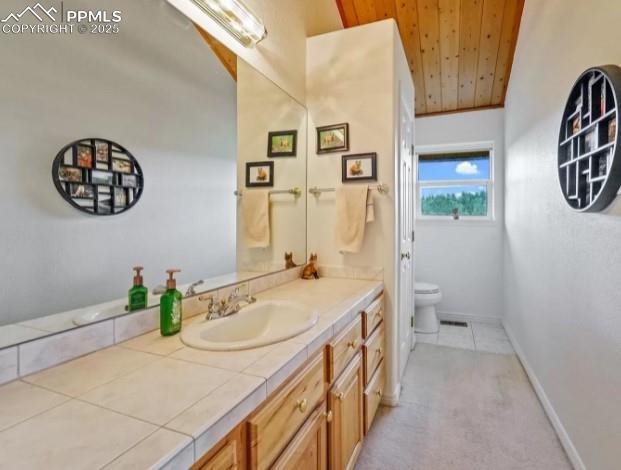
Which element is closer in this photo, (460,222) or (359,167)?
(359,167)

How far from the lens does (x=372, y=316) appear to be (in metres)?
1.76

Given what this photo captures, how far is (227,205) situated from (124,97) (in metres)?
0.65

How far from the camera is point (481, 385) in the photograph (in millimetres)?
2322

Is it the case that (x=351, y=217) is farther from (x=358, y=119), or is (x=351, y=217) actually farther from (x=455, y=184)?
(x=455, y=184)

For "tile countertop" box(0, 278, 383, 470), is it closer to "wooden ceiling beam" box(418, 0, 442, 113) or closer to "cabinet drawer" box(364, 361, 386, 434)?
"cabinet drawer" box(364, 361, 386, 434)

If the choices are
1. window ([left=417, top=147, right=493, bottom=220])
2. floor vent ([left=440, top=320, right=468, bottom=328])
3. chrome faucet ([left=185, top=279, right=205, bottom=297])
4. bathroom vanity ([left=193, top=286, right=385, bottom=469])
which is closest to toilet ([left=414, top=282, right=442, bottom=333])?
floor vent ([left=440, top=320, right=468, bottom=328])

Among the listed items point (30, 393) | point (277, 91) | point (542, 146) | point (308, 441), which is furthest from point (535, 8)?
point (30, 393)

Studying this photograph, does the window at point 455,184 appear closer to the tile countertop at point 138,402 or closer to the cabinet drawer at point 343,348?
the cabinet drawer at point 343,348

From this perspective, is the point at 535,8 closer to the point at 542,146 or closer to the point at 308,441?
the point at 542,146

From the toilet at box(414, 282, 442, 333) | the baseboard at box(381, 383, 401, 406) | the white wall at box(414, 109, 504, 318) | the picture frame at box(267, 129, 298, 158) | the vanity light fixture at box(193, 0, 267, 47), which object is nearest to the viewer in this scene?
the vanity light fixture at box(193, 0, 267, 47)

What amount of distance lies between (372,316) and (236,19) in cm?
162

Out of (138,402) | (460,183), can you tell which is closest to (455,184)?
(460,183)

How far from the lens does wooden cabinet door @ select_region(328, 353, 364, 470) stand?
1.22 m

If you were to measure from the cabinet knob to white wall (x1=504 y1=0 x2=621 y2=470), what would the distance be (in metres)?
1.10
